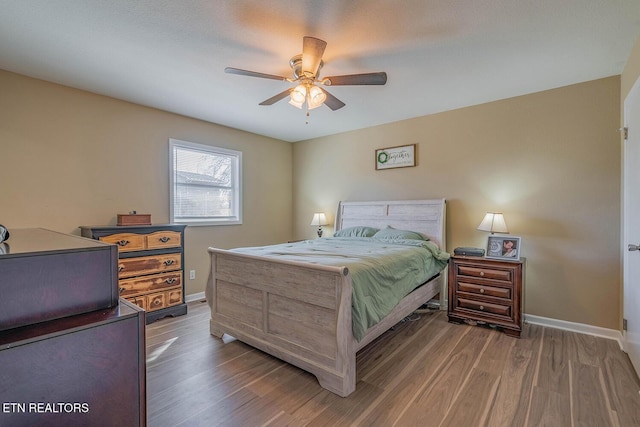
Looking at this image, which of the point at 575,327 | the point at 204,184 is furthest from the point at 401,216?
the point at 204,184

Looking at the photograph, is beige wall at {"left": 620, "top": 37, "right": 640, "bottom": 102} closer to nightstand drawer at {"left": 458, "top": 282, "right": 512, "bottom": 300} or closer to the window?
nightstand drawer at {"left": 458, "top": 282, "right": 512, "bottom": 300}

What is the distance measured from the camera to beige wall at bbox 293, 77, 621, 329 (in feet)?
9.33

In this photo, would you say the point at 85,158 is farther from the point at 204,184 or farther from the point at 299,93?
the point at 299,93

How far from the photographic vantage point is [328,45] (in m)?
2.28

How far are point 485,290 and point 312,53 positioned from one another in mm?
2791

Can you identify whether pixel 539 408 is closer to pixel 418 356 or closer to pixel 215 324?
pixel 418 356

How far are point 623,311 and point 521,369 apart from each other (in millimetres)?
1195

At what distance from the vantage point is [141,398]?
90cm

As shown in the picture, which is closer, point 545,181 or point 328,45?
point 328,45

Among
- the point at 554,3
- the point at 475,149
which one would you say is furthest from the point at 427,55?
the point at 475,149

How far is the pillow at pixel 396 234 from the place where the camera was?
144 inches

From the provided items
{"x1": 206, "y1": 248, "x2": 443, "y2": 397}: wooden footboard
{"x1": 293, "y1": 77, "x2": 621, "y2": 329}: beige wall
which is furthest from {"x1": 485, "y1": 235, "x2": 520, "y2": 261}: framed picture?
{"x1": 206, "y1": 248, "x2": 443, "y2": 397}: wooden footboard

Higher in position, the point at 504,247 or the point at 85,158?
the point at 85,158

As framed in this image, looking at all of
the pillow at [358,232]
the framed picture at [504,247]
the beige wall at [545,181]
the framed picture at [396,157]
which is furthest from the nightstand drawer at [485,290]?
the framed picture at [396,157]
